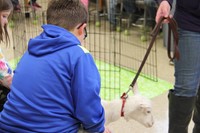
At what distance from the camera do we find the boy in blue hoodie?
1.28m

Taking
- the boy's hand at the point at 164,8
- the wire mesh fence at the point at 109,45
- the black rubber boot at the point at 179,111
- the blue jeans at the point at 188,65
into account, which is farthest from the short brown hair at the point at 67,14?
the wire mesh fence at the point at 109,45

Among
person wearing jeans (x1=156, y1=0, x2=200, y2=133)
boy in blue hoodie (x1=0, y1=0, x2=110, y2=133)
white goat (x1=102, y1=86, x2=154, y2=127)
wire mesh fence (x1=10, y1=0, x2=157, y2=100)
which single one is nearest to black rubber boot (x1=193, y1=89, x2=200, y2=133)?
person wearing jeans (x1=156, y1=0, x2=200, y2=133)

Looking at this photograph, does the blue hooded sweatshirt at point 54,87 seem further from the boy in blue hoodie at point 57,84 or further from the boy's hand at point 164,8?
the boy's hand at point 164,8

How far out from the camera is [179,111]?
1.94 m

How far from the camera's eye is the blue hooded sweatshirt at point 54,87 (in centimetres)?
128

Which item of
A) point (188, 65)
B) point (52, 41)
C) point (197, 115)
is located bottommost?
point (197, 115)

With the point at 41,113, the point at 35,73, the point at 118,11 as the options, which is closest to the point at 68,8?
the point at 35,73

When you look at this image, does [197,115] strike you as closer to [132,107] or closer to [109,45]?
[132,107]

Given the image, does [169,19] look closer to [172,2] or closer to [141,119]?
[172,2]

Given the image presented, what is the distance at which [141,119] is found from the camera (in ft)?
7.19

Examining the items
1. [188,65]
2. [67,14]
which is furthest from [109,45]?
[67,14]

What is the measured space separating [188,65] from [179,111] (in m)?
0.27

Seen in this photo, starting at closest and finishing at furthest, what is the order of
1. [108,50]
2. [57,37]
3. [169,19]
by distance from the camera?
[57,37] → [169,19] → [108,50]

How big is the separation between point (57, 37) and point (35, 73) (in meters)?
0.15
